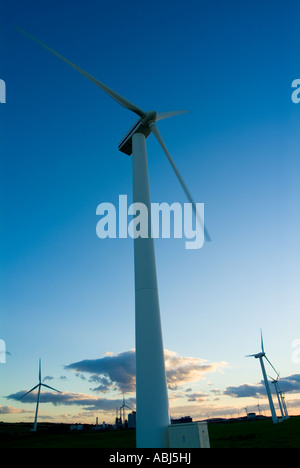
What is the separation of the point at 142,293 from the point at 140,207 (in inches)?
217

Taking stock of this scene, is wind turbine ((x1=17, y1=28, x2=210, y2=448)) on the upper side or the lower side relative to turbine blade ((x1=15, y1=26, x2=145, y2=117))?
lower

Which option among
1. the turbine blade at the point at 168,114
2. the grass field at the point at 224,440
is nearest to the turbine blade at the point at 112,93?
the turbine blade at the point at 168,114

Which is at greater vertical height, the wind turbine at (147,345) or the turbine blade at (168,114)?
the turbine blade at (168,114)

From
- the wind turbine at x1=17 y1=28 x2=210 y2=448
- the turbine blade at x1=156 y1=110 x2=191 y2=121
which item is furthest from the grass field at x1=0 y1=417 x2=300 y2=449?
the turbine blade at x1=156 y1=110 x2=191 y2=121

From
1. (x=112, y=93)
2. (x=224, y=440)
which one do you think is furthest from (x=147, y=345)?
(x=224, y=440)

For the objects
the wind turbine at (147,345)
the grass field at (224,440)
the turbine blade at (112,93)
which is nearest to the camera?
the wind turbine at (147,345)

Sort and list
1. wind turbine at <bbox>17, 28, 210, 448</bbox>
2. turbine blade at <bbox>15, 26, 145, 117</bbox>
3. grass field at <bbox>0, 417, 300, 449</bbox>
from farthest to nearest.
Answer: grass field at <bbox>0, 417, 300, 449</bbox> → turbine blade at <bbox>15, 26, 145, 117</bbox> → wind turbine at <bbox>17, 28, 210, 448</bbox>

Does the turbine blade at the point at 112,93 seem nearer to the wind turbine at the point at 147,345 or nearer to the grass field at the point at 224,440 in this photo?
the wind turbine at the point at 147,345

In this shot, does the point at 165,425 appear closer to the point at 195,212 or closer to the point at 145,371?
the point at 145,371

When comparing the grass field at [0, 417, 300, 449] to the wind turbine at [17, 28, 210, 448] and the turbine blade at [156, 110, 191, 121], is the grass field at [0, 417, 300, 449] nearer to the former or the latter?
the wind turbine at [17, 28, 210, 448]

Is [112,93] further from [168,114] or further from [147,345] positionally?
[147,345]

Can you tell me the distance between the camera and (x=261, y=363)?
3423 inches
